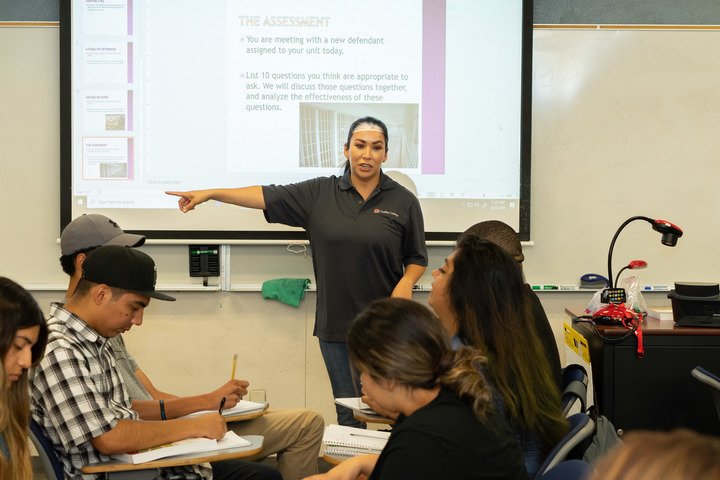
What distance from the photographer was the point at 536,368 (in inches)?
78.7

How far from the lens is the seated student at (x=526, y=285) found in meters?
2.31

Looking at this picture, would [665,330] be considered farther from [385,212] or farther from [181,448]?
[181,448]

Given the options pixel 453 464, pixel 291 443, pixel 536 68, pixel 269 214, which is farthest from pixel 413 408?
pixel 536 68

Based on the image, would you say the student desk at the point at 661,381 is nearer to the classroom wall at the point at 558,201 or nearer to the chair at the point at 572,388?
the chair at the point at 572,388

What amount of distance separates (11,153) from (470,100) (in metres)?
2.42

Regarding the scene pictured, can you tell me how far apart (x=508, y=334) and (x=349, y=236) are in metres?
1.56

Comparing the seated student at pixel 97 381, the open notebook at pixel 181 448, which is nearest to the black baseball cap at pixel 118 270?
the seated student at pixel 97 381

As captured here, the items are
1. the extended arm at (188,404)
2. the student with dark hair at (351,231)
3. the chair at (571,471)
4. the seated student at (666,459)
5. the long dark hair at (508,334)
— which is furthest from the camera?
the student with dark hair at (351,231)

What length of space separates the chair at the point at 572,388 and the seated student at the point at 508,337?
217mm

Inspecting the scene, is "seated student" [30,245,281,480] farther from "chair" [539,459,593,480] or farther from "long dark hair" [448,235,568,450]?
"chair" [539,459,593,480]

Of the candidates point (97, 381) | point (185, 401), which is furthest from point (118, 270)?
point (185, 401)

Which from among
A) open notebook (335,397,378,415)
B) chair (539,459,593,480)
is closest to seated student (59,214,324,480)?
open notebook (335,397,378,415)

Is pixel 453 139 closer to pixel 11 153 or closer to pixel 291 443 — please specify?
pixel 291 443

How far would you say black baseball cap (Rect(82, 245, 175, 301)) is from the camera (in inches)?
88.7
